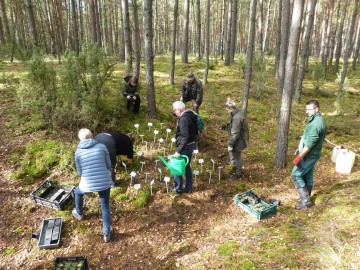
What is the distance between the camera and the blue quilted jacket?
4.31 meters

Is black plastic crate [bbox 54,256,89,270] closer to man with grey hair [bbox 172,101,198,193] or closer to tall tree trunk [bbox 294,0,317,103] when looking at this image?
man with grey hair [bbox 172,101,198,193]

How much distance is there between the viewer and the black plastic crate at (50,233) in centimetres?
451

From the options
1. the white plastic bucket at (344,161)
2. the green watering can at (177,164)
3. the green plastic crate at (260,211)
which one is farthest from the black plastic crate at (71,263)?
the white plastic bucket at (344,161)

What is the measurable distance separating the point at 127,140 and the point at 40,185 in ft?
6.96

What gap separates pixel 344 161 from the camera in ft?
22.6

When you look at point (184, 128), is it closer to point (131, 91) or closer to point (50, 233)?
point (50, 233)

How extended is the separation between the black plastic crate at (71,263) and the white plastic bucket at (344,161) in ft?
21.3

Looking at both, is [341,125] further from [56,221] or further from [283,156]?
[56,221]

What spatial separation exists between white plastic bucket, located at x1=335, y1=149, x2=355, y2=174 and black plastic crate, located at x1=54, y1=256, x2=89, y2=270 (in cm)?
650

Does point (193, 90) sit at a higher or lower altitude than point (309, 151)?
higher

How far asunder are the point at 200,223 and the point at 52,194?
324 cm

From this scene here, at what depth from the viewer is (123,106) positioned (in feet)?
27.7

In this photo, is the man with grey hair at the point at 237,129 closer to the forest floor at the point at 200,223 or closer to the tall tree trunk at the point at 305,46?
the forest floor at the point at 200,223

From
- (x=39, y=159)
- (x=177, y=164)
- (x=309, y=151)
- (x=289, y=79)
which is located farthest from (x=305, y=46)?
(x=39, y=159)
